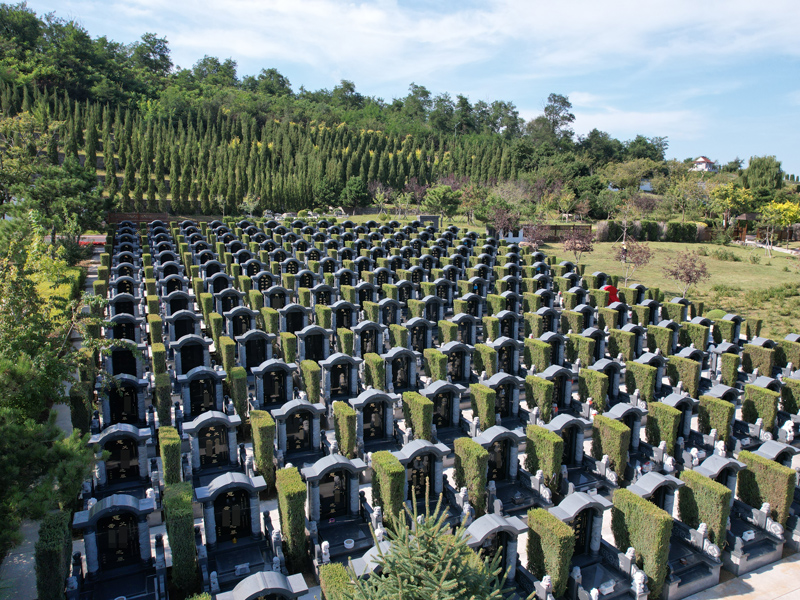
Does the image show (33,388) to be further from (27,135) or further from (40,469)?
(27,135)

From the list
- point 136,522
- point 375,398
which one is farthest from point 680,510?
point 136,522

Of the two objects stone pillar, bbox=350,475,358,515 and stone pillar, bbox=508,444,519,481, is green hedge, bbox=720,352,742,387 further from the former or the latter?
stone pillar, bbox=350,475,358,515

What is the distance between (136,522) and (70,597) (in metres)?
1.70

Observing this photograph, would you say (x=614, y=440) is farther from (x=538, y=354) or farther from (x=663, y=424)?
(x=538, y=354)

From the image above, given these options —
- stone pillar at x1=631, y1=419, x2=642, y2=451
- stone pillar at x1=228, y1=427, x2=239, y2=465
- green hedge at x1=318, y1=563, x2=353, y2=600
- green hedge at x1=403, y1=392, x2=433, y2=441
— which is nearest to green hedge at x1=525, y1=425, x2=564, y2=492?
green hedge at x1=403, y1=392, x2=433, y2=441

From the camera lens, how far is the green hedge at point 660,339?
82.9ft

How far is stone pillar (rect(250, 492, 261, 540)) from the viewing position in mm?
13133

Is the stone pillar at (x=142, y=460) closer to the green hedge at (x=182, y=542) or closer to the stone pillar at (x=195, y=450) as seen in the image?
the stone pillar at (x=195, y=450)

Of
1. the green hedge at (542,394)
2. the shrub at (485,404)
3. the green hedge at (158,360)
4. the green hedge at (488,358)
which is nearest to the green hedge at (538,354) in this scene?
the green hedge at (488,358)

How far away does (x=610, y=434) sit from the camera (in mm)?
15883

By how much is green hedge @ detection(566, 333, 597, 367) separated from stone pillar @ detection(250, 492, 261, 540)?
49.7ft

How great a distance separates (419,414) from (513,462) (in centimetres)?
305

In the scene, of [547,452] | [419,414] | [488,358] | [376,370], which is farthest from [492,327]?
[547,452]

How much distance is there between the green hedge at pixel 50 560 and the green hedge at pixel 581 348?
19.1 meters
